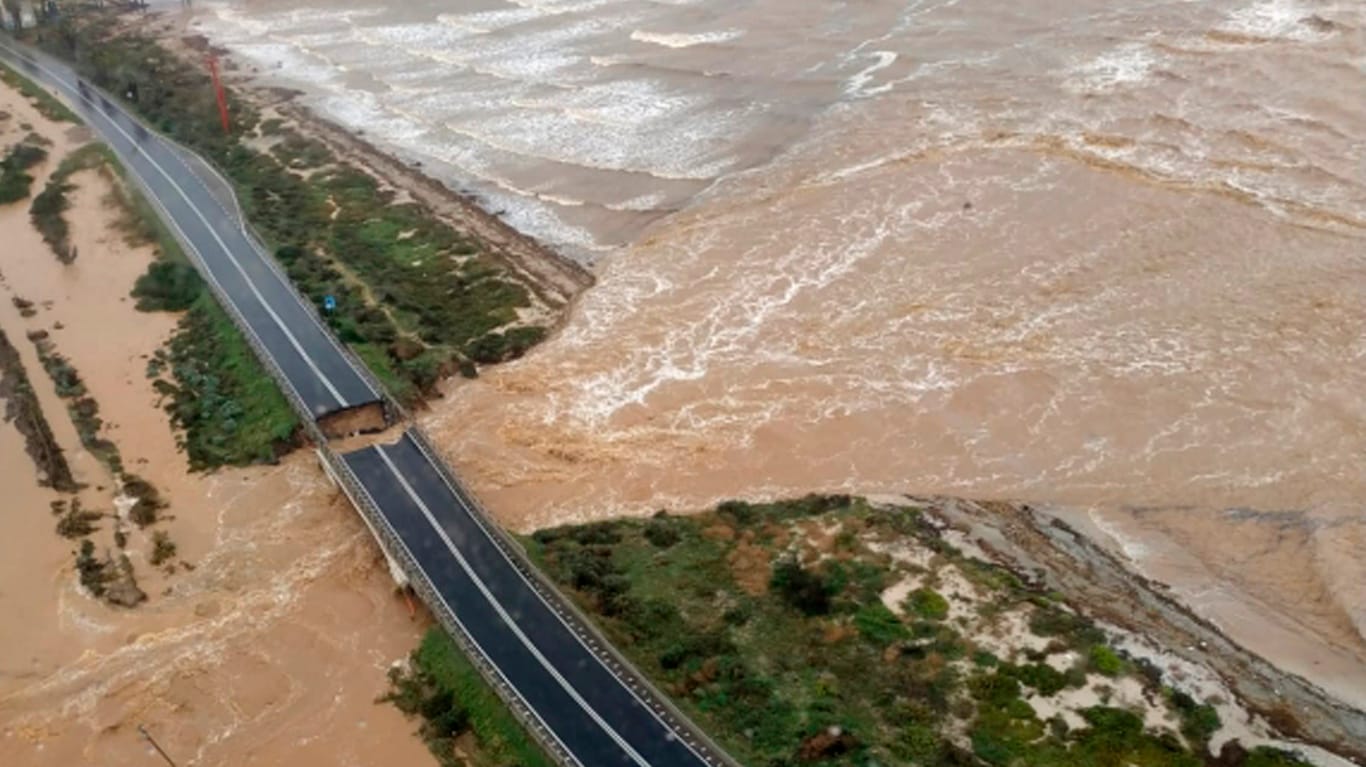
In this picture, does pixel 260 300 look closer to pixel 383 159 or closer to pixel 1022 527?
pixel 383 159

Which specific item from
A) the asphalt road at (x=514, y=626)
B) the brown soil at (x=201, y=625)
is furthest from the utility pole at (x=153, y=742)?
the asphalt road at (x=514, y=626)

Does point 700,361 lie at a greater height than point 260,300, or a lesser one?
lesser

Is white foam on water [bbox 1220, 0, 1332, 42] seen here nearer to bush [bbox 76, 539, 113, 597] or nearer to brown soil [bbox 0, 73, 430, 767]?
brown soil [bbox 0, 73, 430, 767]

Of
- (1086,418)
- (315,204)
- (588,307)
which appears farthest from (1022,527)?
(315,204)

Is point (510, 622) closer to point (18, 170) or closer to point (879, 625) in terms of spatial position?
point (879, 625)

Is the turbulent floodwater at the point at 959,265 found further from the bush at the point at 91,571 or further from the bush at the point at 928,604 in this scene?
the bush at the point at 91,571

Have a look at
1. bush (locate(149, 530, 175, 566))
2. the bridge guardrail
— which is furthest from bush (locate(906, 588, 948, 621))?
bush (locate(149, 530, 175, 566))
